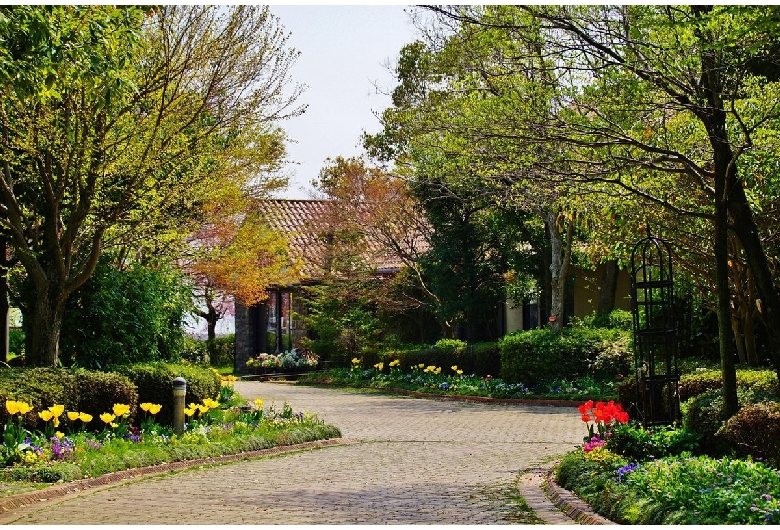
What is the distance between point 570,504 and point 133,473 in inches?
201

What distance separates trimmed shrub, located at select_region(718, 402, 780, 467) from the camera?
8.31 meters

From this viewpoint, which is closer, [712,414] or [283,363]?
[712,414]

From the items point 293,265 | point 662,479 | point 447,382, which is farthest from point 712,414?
point 293,265

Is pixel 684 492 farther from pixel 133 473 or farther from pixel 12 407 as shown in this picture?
pixel 12 407

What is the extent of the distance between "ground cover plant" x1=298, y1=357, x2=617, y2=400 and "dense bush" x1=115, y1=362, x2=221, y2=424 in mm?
9221

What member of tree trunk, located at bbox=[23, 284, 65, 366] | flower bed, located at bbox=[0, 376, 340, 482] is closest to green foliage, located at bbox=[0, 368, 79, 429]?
flower bed, located at bbox=[0, 376, 340, 482]

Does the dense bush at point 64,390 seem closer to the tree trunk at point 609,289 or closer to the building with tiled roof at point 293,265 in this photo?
the tree trunk at point 609,289

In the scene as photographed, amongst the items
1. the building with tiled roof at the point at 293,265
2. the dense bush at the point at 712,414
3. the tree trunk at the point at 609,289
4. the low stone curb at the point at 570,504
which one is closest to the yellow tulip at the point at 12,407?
the low stone curb at the point at 570,504

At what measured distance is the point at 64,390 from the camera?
12.2 metres

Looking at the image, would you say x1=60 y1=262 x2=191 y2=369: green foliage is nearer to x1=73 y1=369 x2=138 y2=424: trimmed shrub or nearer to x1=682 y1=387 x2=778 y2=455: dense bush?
x1=73 y1=369 x2=138 y2=424: trimmed shrub

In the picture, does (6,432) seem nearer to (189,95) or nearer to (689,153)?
(189,95)

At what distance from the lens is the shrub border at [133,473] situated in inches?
356

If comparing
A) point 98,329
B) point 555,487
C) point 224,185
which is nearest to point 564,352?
point 224,185

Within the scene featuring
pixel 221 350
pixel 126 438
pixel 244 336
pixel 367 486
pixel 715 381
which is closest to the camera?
pixel 367 486
